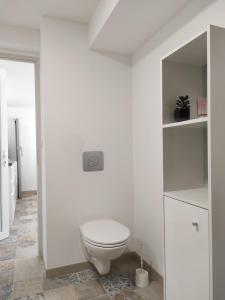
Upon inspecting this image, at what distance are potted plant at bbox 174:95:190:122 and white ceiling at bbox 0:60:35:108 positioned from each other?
224 cm

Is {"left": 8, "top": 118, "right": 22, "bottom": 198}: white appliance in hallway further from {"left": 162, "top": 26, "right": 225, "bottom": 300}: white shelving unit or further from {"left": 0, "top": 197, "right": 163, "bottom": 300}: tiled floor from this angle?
{"left": 162, "top": 26, "right": 225, "bottom": 300}: white shelving unit

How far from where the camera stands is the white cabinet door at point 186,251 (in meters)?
1.12

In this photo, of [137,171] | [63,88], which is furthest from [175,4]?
[137,171]

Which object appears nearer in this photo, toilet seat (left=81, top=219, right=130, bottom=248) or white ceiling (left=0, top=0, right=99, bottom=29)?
toilet seat (left=81, top=219, right=130, bottom=248)

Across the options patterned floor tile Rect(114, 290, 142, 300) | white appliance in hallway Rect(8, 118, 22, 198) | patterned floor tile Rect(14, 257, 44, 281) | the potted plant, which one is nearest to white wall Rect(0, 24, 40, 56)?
the potted plant

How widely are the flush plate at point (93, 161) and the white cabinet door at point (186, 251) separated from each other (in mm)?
962

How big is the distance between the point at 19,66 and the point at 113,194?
214 cm

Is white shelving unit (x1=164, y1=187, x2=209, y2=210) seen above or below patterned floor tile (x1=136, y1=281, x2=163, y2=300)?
above

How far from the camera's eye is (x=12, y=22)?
2.18 metres

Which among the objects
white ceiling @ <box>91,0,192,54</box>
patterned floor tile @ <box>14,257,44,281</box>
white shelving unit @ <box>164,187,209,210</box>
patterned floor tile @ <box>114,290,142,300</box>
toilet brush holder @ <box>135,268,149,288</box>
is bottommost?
patterned floor tile @ <box>14,257,44,281</box>

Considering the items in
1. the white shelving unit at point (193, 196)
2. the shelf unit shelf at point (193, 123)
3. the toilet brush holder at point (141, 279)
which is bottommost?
the toilet brush holder at point (141, 279)

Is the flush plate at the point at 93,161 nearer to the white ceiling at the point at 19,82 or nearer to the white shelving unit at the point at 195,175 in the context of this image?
the white shelving unit at the point at 195,175

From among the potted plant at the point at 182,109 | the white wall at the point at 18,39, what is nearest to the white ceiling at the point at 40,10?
the white wall at the point at 18,39

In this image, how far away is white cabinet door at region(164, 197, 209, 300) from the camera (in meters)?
1.12
